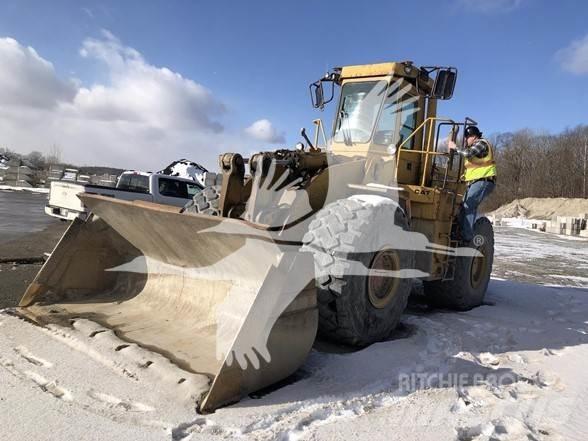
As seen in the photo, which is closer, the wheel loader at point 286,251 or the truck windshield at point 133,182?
the wheel loader at point 286,251

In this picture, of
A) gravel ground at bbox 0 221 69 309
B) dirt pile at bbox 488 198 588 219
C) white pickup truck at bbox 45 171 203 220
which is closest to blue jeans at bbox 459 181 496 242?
gravel ground at bbox 0 221 69 309

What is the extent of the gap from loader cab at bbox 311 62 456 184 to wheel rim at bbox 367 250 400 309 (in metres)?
1.06

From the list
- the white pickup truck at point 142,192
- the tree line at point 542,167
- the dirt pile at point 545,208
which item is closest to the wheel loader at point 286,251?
the white pickup truck at point 142,192

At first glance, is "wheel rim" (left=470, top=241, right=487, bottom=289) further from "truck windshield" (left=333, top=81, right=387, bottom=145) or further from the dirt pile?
the dirt pile

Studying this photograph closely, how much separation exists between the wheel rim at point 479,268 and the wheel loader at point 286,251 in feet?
1.43

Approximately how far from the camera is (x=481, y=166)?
632 cm

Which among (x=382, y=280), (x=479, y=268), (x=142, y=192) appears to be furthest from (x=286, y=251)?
(x=142, y=192)

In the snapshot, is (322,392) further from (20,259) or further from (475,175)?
(20,259)

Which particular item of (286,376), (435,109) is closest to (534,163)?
(435,109)

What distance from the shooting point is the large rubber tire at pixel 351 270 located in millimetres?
3965

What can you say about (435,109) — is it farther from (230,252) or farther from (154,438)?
(154,438)

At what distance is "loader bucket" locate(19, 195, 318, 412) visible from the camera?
10.6 feet

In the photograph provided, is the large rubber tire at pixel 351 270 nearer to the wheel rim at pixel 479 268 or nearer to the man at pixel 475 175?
the man at pixel 475 175

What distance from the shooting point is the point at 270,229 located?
3557 mm
